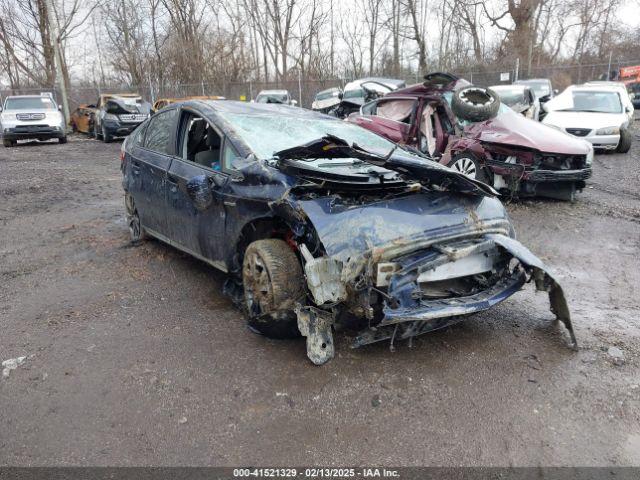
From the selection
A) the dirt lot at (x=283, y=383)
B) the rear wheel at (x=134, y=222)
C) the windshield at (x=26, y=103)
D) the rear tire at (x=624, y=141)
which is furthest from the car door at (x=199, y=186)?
the windshield at (x=26, y=103)

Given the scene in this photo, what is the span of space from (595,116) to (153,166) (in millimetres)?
10475

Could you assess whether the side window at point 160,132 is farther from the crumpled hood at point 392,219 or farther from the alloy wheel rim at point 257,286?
the crumpled hood at point 392,219

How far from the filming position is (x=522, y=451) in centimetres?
240

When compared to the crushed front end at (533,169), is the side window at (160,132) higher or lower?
higher

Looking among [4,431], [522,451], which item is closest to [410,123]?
[522,451]

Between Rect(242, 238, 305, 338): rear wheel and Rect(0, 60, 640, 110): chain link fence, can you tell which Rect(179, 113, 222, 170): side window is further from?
Rect(0, 60, 640, 110): chain link fence

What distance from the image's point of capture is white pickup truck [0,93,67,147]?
1633 cm

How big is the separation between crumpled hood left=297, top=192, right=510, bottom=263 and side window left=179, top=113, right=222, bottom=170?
61.7 inches

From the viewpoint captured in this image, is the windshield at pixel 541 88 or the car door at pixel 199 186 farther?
the windshield at pixel 541 88

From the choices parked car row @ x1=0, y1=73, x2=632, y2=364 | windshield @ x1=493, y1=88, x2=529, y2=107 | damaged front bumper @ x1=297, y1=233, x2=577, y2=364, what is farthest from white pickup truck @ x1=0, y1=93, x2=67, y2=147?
damaged front bumper @ x1=297, y1=233, x2=577, y2=364

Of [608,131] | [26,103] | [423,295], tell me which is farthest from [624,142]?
[26,103]

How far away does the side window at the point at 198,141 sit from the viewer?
438 centimetres

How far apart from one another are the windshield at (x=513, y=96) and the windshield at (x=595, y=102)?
3.23 ft

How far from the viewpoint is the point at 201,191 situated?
12.8ft
